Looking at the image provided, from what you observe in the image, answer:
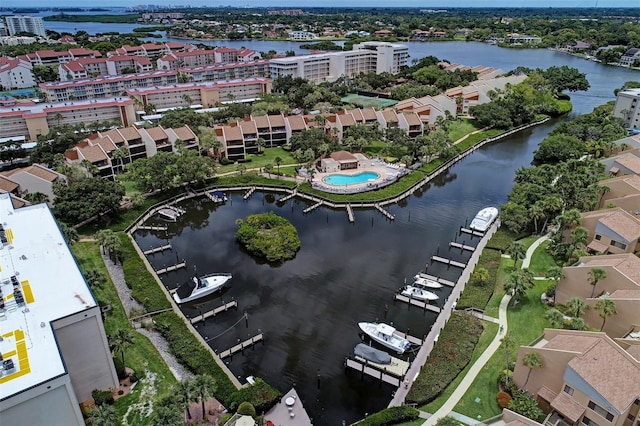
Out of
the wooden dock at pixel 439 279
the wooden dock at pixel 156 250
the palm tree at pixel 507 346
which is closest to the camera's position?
the palm tree at pixel 507 346

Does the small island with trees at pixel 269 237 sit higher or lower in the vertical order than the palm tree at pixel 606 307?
lower

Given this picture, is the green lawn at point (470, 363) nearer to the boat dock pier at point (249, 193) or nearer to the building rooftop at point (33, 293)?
the building rooftop at point (33, 293)

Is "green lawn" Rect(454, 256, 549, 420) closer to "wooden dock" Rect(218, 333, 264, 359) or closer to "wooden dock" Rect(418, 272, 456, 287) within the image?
"wooden dock" Rect(418, 272, 456, 287)

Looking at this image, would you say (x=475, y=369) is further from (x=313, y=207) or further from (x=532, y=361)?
(x=313, y=207)

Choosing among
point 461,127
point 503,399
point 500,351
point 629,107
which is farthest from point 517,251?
point 629,107

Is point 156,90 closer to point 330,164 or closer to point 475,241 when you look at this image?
point 330,164

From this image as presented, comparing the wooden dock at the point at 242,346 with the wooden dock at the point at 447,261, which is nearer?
the wooden dock at the point at 242,346

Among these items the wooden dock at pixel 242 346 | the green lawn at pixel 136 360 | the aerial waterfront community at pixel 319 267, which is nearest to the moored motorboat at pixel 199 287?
the aerial waterfront community at pixel 319 267
